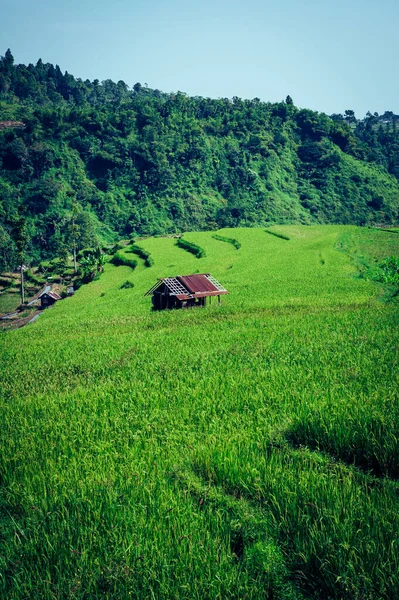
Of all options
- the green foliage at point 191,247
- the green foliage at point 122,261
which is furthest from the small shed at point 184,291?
the green foliage at point 122,261

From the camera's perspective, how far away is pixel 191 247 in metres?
45.0

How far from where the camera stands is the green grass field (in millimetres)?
3836

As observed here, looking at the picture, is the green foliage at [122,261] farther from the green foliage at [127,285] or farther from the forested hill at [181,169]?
the forested hill at [181,169]

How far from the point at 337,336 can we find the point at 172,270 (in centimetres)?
2268

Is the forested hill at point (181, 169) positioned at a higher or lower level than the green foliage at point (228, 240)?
higher

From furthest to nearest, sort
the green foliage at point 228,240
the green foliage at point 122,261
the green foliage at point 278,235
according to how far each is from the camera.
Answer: the green foliage at point 278,235, the green foliage at point 228,240, the green foliage at point 122,261

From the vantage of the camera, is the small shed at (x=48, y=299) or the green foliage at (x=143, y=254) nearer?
the small shed at (x=48, y=299)

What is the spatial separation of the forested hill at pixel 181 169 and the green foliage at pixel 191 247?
55.3 ft

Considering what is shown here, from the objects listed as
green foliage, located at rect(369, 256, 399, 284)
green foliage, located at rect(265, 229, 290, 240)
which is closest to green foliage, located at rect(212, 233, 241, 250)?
green foliage, located at rect(265, 229, 290, 240)

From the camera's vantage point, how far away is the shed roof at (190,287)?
70.5 ft

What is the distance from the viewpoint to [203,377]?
10.1 m

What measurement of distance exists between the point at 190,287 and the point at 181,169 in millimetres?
62015

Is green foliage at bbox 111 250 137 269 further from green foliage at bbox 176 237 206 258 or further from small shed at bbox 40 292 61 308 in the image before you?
small shed at bbox 40 292 61 308

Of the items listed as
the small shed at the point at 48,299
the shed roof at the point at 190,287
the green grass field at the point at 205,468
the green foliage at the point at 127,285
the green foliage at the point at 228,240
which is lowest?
the small shed at the point at 48,299
